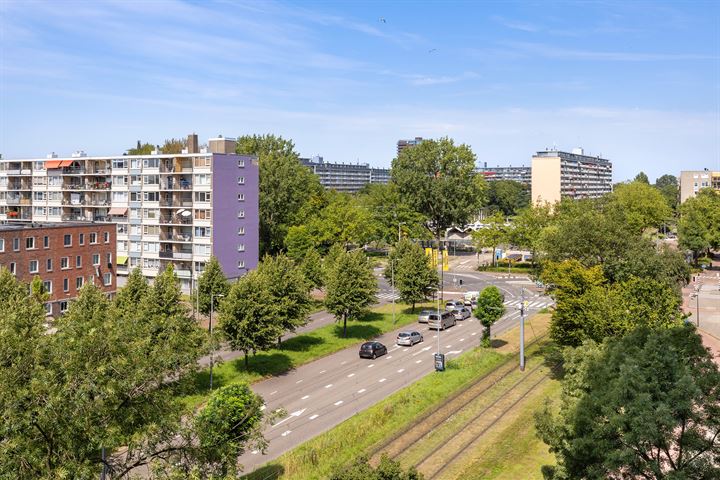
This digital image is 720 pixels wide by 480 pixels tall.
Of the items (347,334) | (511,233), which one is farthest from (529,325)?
(511,233)

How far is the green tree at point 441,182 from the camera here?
11606 centimetres

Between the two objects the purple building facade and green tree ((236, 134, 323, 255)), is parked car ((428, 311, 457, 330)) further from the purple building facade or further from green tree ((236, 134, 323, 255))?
green tree ((236, 134, 323, 255))

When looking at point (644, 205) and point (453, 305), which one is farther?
point (644, 205)

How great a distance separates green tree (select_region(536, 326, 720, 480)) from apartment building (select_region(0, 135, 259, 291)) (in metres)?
60.8

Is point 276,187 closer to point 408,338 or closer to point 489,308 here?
point 408,338

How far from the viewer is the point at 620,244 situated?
5606cm

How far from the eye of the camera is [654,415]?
18156 mm

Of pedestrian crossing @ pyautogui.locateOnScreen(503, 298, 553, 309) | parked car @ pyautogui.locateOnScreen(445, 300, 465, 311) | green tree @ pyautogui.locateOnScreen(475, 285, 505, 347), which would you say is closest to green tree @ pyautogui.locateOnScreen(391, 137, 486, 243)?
pedestrian crossing @ pyautogui.locateOnScreen(503, 298, 553, 309)

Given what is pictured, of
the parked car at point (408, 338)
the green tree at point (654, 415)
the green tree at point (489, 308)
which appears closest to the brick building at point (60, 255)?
the parked car at point (408, 338)

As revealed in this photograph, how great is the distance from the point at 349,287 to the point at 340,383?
525 inches

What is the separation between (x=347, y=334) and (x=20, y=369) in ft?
138

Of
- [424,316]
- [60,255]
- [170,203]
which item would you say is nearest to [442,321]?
[424,316]

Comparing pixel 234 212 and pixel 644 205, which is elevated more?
pixel 644 205

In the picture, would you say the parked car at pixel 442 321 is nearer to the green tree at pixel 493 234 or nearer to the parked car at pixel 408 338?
the parked car at pixel 408 338
